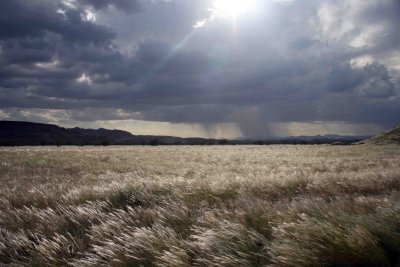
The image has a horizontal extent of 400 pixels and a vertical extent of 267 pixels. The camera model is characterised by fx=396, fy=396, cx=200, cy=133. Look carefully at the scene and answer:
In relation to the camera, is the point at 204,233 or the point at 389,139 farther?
the point at 389,139

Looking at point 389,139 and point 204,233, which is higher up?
point 389,139

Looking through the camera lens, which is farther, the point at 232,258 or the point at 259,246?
the point at 259,246

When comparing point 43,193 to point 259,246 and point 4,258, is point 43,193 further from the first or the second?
point 259,246

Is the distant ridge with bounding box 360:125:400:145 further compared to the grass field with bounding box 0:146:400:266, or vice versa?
the distant ridge with bounding box 360:125:400:145

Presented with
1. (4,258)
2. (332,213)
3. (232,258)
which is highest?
(332,213)

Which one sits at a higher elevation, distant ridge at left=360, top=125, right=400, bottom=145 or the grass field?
distant ridge at left=360, top=125, right=400, bottom=145

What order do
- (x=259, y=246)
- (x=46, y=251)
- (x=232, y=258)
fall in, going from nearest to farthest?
1. (x=232, y=258)
2. (x=259, y=246)
3. (x=46, y=251)

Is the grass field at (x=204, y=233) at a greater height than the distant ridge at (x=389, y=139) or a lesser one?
lesser

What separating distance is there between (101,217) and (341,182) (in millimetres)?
6618

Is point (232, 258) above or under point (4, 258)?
above

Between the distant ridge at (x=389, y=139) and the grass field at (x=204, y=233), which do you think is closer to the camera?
the grass field at (x=204, y=233)

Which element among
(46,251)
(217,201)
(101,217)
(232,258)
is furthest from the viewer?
(217,201)

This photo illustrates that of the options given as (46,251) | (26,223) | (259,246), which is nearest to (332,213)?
(259,246)

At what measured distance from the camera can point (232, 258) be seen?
175 inches
